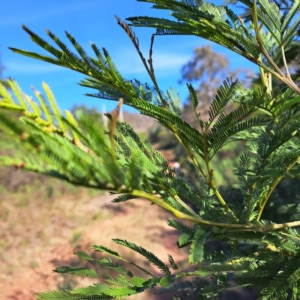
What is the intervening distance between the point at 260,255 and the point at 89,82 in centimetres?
66

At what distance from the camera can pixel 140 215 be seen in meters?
4.99

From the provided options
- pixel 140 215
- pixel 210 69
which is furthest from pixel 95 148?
pixel 210 69

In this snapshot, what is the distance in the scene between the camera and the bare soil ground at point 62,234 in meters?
3.03

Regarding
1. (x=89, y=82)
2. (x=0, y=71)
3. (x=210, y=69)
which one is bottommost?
(x=89, y=82)

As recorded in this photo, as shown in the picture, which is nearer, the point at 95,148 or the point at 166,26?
the point at 95,148

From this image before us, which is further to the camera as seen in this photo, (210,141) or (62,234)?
(62,234)

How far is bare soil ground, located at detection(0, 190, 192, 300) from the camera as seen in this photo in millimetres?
3033

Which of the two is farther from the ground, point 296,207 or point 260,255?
point 296,207

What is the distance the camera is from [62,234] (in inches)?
168

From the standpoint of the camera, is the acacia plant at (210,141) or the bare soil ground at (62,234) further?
the bare soil ground at (62,234)

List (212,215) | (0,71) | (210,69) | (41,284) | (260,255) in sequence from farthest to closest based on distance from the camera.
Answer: (210,69) < (0,71) < (41,284) < (260,255) < (212,215)

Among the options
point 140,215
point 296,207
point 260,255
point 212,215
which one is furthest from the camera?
point 140,215

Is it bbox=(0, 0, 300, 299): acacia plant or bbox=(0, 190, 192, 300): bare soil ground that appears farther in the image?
bbox=(0, 190, 192, 300): bare soil ground

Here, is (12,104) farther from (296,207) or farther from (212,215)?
(296,207)
